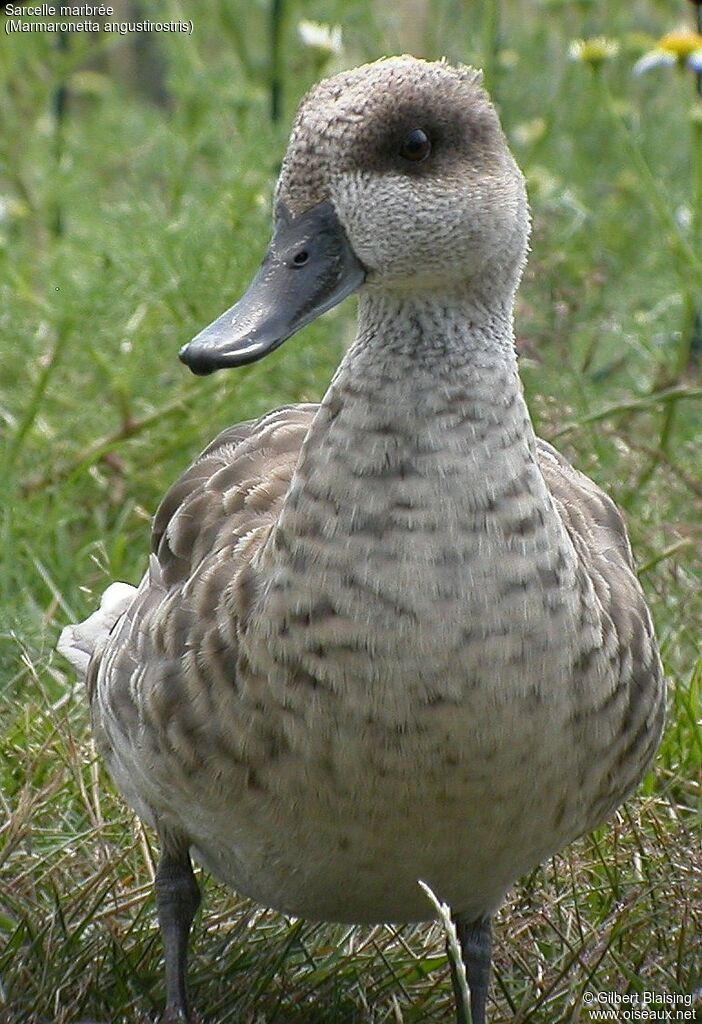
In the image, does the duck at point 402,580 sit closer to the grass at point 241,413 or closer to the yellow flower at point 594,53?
the grass at point 241,413

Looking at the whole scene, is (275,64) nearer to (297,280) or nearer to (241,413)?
(241,413)

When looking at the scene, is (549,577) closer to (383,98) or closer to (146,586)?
(383,98)

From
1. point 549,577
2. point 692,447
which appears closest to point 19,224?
point 692,447

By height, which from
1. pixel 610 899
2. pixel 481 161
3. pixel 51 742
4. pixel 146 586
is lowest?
pixel 610 899

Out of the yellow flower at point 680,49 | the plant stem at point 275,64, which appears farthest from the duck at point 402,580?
the plant stem at point 275,64

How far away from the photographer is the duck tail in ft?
9.98

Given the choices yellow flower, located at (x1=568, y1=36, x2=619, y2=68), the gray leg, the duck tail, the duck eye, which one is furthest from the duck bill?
yellow flower, located at (x1=568, y1=36, x2=619, y2=68)

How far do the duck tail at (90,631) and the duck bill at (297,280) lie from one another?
971 millimetres

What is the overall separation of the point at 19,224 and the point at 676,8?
2.33 m

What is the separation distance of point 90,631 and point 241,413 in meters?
1.04

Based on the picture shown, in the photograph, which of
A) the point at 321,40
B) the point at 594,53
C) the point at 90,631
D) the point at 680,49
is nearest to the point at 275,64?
the point at 321,40

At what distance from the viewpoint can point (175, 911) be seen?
2619mm

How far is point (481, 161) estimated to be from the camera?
2.18m

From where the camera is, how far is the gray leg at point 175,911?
2.54m
